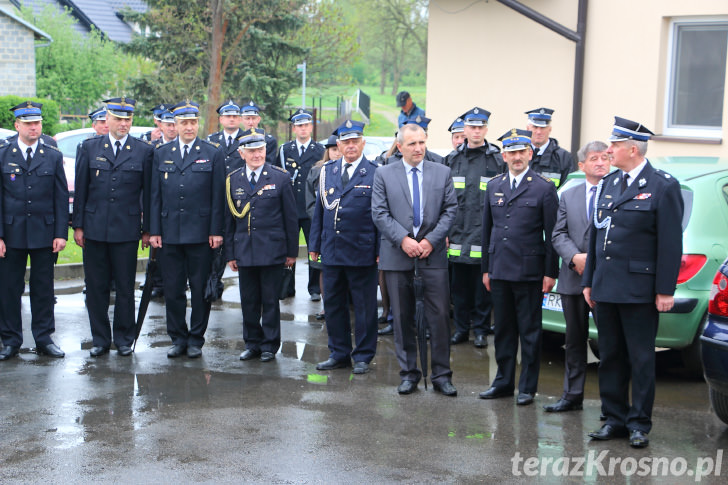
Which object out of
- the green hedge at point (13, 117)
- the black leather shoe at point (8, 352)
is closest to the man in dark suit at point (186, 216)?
the black leather shoe at point (8, 352)

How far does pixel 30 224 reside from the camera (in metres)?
8.38

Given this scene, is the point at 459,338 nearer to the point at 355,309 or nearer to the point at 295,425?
the point at 355,309

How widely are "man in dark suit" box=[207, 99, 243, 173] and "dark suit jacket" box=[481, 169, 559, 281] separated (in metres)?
4.25

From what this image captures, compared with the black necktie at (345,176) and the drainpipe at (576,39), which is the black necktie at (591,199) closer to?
the black necktie at (345,176)

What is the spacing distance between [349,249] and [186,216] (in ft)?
5.41

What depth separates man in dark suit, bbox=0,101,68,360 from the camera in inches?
330

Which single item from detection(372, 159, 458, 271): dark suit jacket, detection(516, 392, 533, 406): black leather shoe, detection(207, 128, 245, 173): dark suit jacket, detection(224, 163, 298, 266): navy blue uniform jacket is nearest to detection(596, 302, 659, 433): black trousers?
detection(516, 392, 533, 406): black leather shoe

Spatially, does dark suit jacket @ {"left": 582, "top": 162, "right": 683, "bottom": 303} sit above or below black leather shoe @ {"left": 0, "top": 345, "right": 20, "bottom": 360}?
above

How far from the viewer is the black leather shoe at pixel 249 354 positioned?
831 cm

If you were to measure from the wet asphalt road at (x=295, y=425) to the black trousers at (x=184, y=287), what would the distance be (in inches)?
10.6

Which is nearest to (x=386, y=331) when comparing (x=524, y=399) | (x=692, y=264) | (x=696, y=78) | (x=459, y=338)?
(x=459, y=338)

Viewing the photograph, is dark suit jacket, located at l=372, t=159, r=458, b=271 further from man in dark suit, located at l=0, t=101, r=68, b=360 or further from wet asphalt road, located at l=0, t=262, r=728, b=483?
man in dark suit, located at l=0, t=101, r=68, b=360

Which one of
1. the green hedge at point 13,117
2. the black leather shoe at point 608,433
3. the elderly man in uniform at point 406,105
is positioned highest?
the green hedge at point 13,117

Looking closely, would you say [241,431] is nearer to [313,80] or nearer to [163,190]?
[163,190]
